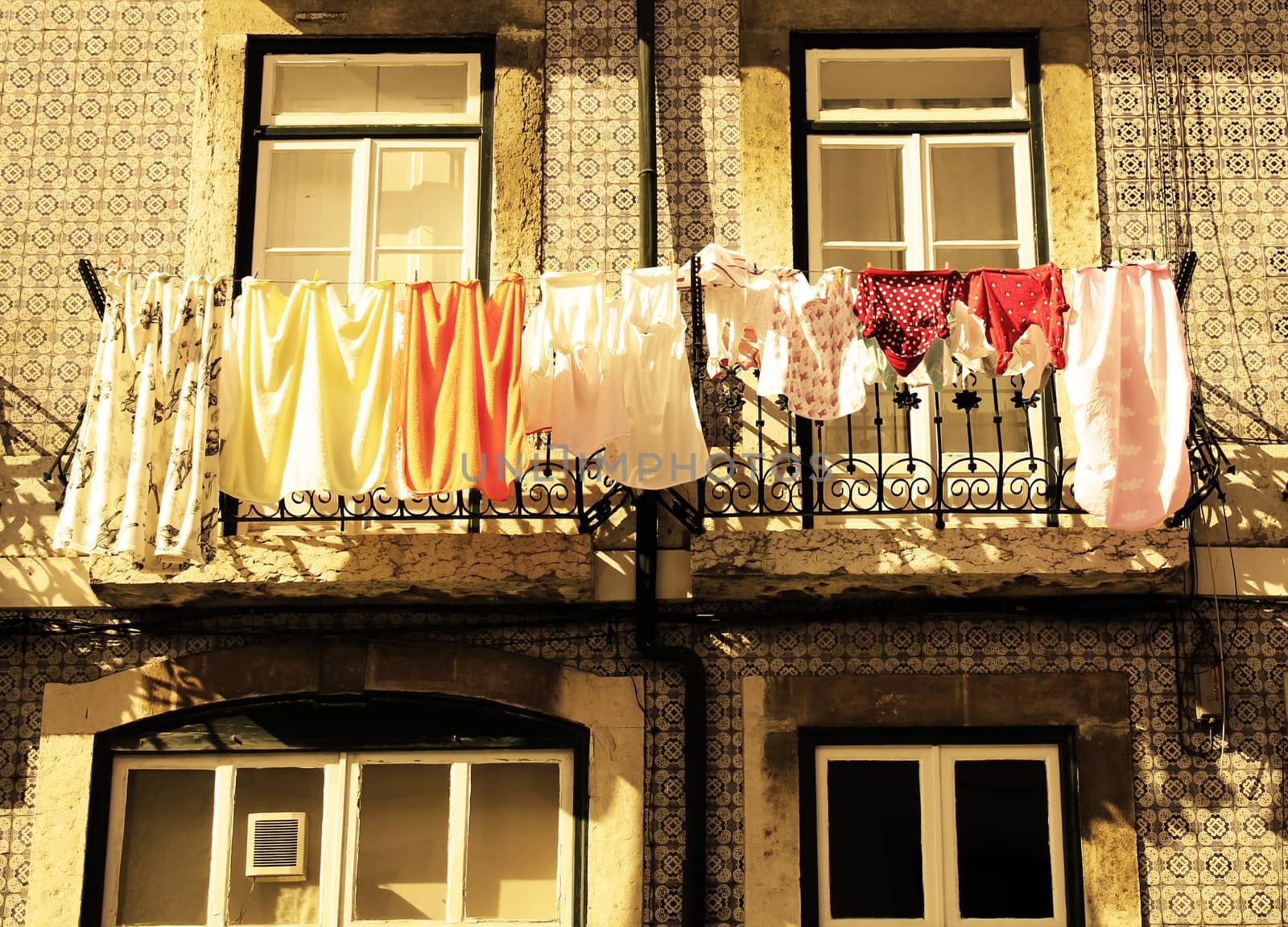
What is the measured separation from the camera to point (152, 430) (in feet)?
19.9

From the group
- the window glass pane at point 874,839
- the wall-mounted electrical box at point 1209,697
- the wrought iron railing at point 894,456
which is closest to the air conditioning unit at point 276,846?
the wrought iron railing at point 894,456

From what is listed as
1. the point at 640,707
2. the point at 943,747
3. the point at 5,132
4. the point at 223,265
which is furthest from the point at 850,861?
the point at 5,132

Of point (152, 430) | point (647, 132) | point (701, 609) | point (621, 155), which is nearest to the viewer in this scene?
point (152, 430)

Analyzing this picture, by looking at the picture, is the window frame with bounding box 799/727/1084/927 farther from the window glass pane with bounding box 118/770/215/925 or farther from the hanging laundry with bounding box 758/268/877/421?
the window glass pane with bounding box 118/770/215/925

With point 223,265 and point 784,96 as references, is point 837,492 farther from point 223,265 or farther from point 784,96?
point 223,265

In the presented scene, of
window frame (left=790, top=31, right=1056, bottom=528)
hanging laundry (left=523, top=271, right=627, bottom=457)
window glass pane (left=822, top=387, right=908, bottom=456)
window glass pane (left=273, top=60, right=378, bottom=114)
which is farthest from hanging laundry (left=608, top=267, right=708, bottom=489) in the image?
window glass pane (left=273, top=60, right=378, bottom=114)

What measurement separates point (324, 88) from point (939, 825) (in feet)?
13.7

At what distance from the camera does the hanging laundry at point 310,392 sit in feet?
20.2

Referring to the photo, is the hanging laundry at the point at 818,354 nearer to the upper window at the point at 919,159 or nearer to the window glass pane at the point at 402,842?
the upper window at the point at 919,159

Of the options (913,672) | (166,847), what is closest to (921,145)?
(913,672)

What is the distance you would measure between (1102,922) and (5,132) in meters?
5.61

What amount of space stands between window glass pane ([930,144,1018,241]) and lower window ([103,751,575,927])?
2879 mm

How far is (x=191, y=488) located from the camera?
5988mm

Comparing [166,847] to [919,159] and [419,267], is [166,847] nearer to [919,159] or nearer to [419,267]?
[419,267]
